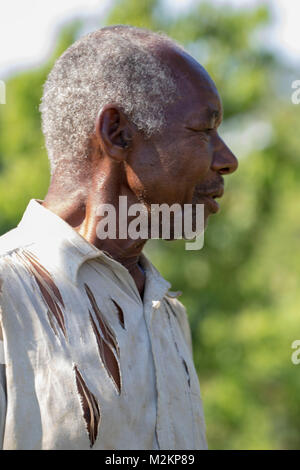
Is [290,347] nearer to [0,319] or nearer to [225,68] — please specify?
[225,68]

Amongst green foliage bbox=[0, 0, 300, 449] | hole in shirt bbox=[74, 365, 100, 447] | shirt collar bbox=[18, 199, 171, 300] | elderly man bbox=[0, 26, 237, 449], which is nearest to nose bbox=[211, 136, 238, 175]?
elderly man bbox=[0, 26, 237, 449]

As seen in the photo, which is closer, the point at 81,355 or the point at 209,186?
the point at 81,355

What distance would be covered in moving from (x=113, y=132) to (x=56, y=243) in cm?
38

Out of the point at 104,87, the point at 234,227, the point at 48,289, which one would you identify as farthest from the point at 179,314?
the point at 234,227

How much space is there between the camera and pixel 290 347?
1012 centimetres

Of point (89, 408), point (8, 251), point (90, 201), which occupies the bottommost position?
point (89, 408)

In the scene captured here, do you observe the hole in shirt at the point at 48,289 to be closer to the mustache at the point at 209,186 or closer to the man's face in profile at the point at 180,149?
the man's face in profile at the point at 180,149

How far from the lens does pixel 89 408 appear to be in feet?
6.85

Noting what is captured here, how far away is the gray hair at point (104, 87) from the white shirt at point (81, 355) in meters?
0.24

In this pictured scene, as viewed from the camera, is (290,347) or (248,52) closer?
(290,347)

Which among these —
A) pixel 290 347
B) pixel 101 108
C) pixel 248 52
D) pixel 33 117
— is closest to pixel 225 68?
pixel 248 52

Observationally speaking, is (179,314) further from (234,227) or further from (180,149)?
(234,227)

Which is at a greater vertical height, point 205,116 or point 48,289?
point 205,116
